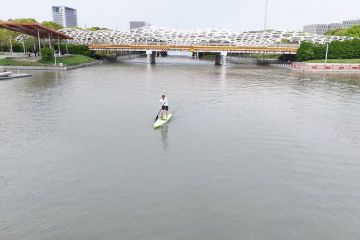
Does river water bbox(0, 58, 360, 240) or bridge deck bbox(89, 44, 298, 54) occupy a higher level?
bridge deck bbox(89, 44, 298, 54)

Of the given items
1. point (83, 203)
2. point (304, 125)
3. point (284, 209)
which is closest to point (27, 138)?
point (83, 203)

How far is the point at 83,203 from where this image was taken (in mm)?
12188

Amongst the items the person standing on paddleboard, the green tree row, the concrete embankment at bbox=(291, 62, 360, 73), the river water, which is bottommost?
the river water

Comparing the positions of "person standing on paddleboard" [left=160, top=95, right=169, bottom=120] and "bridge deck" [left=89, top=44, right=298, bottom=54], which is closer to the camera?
"person standing on paddleboard" [left=160, top=95, right=169, bottom=120]

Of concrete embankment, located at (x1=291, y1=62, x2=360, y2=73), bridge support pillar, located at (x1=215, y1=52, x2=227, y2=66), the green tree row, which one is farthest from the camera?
bridge support pillar, located at (x1=215, y1=52, x2=227, y2=66)

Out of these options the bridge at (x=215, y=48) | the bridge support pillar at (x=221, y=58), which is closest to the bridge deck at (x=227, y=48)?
the bridge at (x=215, y=48)

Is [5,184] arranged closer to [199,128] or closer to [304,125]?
[199,128]

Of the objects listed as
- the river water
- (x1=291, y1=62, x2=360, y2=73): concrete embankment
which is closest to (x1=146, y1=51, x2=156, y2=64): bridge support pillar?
(x1=291, y1=62, x2=360, y2=73): concrete embankment

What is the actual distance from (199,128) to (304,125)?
25.5 feet

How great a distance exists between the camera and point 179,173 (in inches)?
584

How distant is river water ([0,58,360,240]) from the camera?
10938mm

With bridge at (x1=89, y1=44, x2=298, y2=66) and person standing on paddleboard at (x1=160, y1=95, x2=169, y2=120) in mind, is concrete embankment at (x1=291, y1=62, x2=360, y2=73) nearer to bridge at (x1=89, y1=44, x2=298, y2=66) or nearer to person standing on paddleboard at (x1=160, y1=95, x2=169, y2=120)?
bridge at (x1=89, y1=44, x2=298, y2=66)

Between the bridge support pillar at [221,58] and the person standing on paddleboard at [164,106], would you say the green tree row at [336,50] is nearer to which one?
the bridge support pillar at [221,58]

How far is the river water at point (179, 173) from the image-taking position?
35.9 feet
